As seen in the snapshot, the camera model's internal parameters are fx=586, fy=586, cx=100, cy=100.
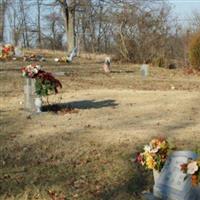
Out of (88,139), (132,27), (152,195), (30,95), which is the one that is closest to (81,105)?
(30,95)

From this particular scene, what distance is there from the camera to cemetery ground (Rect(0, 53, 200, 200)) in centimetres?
622

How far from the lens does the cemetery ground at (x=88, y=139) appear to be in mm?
6219

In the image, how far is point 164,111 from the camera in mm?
Result: 10461

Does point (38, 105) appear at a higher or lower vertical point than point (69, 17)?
lower

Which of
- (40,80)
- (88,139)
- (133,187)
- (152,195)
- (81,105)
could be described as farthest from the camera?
(81,105)

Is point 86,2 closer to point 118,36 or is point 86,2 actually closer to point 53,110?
point 118,36

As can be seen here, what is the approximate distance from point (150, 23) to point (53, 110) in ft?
64.4

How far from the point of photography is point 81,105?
11.3 metres

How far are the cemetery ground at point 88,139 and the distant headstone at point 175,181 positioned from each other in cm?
47

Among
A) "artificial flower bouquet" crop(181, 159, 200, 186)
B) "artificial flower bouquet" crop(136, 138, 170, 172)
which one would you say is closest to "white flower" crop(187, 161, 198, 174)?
"artificial flower bouquet" crop(181, 159, 200, 186)

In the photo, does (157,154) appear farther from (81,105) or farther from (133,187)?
(81,105)

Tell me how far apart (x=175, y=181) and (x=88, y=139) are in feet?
8.64

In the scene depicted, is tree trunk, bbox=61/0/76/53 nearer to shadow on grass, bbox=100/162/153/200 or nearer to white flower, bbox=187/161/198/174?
shadow on grass, bbox=100/162/153/200

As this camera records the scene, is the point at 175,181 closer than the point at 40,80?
Yes
